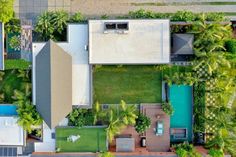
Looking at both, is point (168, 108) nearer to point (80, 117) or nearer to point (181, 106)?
point (181, 106)

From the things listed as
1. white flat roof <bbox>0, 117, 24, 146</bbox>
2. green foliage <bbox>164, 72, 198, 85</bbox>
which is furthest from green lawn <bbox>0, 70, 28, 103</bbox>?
green foliage <bbox>164, 72, 198, 85</bbox>

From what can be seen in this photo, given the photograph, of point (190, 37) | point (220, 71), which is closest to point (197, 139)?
point (220, 71)

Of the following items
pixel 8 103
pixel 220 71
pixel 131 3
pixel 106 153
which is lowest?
pixel 106 153

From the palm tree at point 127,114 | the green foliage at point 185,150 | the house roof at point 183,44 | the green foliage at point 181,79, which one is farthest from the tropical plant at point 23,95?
the green foliage at point 185,150

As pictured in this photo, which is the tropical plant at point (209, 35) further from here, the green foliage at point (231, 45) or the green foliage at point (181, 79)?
the green foliage at point (181, 79)

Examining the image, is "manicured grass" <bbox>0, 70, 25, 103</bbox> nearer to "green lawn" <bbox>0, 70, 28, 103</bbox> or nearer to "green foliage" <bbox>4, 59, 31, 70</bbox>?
"green lawn" <bbox>0, 70, 28, 103</bbox>

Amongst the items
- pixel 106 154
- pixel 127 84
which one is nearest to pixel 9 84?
pixel 127 84

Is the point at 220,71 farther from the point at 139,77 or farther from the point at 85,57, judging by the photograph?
the point at 85,57
